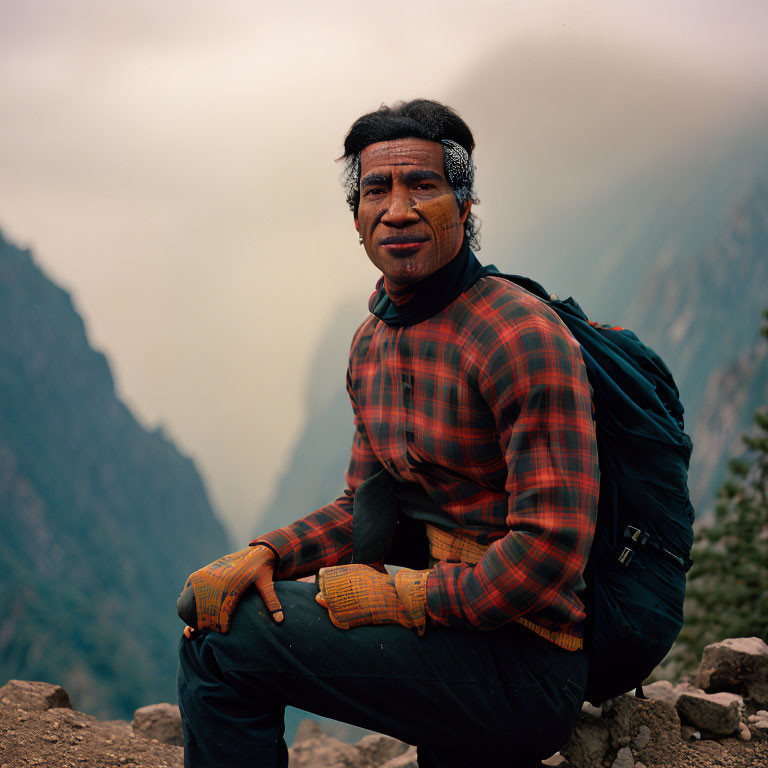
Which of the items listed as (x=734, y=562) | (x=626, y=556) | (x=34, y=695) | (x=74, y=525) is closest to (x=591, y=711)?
(x=626, y=556)

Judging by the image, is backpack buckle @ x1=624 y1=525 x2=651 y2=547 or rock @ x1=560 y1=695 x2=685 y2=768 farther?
rock @ x1=560 y1=695 x2=685 y2=768

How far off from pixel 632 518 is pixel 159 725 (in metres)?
2.08

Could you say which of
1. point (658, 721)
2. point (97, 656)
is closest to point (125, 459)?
point (97, 656)

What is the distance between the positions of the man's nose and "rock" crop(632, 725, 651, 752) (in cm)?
173

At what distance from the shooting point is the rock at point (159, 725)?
2816 mm

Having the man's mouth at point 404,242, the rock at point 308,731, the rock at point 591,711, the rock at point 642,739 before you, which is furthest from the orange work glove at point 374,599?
the rock at point 308,731

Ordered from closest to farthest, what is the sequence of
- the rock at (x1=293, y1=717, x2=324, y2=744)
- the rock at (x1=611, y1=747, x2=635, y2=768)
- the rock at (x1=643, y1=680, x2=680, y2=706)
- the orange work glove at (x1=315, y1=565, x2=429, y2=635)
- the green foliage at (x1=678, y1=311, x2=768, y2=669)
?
the orange work glove at (x1=315, y1=565, x2=429, y2=635) < the rock at (x1=611, y1=747, x2=635, y2=768) < the rock at (x1=643, y1=680, x2=680, y2=706) < the rock at (x1=293, y1=717, x2=324, y2=744) < the green foliage at (x1=678, y1=311, x2=768, y2=669)

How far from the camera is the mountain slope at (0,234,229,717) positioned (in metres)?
7.27

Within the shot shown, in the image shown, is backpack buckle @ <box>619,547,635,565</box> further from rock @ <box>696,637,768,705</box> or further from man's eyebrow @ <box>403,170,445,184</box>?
rock @ <box>696,637,768,705</box>

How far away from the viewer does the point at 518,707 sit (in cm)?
157

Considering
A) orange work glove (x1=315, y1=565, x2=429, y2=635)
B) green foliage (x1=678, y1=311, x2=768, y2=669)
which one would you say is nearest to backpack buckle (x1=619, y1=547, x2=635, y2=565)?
orange work glove (x1=315, y1=565, x2=429, y2=635)

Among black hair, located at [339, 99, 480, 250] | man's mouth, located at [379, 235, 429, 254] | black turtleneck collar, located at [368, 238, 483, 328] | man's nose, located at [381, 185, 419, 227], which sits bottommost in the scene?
black turtleneck collar, located at [368, 238, 483, 328]

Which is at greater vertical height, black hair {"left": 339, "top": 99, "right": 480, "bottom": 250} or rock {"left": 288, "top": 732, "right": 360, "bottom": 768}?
black hair {"left": 339, "top": 99, "right": 480, "bottom": 250}

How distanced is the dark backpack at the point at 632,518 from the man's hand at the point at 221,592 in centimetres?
73
